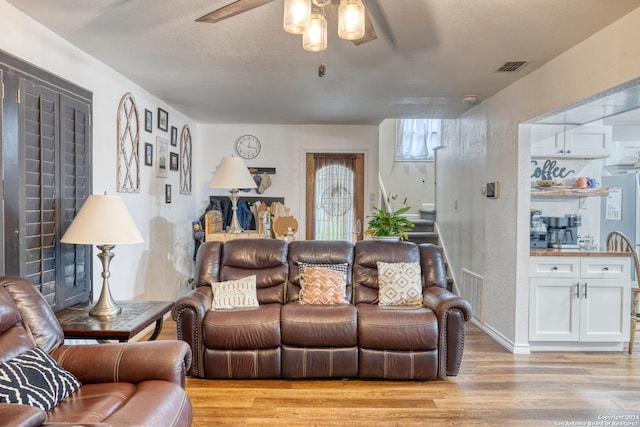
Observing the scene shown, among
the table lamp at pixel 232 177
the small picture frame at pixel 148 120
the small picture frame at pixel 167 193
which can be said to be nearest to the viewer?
Result: the table lamp at pixel 232 177

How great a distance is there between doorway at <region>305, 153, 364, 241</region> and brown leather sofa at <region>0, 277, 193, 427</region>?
4006 millimetres

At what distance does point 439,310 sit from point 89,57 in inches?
130

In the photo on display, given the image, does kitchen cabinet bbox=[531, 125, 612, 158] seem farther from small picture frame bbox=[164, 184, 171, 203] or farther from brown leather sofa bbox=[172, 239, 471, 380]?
small picture frame bbox=[164, 184, 171, 203]

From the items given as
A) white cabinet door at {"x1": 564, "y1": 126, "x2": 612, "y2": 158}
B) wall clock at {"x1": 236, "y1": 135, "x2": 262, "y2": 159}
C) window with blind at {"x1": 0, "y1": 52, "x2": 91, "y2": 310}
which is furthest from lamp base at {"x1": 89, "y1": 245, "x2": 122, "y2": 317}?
white cabinet door at {"x1": 564, "y1": 126, "x2": 612, "y2": 158}

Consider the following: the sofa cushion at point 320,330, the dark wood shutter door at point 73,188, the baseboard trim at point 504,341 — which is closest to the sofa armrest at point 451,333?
the sofa cushion at point 320,330

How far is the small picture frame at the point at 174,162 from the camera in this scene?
484cm

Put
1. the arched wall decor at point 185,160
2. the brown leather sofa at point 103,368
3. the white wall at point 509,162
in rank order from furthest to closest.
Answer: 1. the arched wall decor at point 185,160
2. the white wall at point 509,162
3. the brown leather sofa at point 103,368

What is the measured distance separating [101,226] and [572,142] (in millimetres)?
4338

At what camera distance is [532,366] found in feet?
11.2

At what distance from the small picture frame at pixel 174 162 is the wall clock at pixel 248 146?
108 cm

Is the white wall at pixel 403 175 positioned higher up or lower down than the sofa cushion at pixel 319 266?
higher up

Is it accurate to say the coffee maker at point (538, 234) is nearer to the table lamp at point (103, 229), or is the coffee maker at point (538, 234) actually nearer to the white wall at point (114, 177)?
the table lamp at point (103, 229)

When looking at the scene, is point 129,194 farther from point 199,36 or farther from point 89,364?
point 89,364

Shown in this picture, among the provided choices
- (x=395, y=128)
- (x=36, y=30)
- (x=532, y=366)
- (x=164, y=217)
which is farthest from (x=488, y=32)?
(x=395, y=128)
